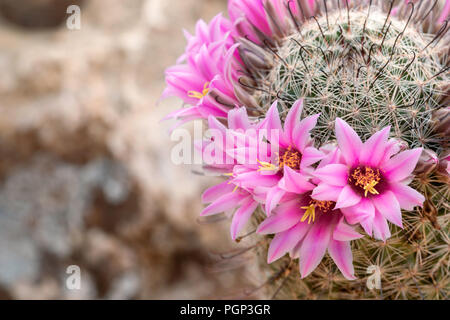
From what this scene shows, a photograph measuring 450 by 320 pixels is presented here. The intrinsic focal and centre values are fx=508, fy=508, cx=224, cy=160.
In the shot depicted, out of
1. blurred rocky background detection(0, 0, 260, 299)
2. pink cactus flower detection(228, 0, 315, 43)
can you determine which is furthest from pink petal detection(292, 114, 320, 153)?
blurred rocky background detection(0, 0, 260, 299)

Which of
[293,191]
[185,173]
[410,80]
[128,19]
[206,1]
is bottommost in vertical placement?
[293,191]

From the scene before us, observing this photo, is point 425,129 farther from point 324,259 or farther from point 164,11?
point 164,11

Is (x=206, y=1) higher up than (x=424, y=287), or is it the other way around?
(x=206, y=1)

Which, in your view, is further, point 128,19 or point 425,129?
point 128,19

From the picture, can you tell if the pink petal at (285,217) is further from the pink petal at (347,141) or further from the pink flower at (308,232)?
the pink petal at (347,141)

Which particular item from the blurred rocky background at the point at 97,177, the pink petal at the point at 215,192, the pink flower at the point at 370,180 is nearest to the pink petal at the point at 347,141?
the pink flower at the point at 370,180
